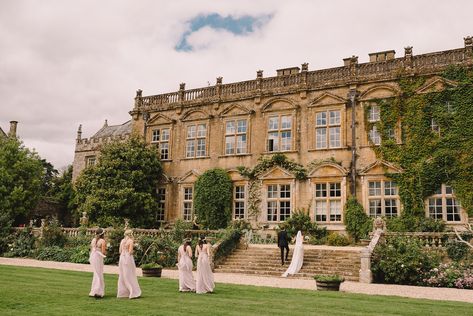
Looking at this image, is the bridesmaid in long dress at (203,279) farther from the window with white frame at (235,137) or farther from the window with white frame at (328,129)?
the window with white frame at (235,137)

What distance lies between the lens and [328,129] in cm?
2389

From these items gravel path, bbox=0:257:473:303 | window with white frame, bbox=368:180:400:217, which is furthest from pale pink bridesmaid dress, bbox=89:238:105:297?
window with white frame, bbox=368:180:400:217

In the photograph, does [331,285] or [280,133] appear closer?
[331,285]

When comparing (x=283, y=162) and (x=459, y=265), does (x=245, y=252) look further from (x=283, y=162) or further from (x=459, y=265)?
(x=459, y=265)

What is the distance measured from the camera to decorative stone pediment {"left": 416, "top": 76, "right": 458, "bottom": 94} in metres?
21.3

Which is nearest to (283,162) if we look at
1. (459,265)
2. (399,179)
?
(399,179)

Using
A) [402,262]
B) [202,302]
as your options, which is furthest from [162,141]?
[202,302]

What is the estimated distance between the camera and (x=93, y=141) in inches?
1512

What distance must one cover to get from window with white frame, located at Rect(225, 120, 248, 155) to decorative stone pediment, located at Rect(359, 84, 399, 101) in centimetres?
671

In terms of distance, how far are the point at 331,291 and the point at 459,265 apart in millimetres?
5409

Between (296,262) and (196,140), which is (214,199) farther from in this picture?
(296,262)

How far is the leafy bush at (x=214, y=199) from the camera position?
25.4 metres

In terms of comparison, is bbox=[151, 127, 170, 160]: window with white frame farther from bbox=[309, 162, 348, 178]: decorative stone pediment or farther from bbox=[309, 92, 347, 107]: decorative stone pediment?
bbox=[309, 162, 348, 178]: decorative stone pediment

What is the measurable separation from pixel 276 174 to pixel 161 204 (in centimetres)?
778
